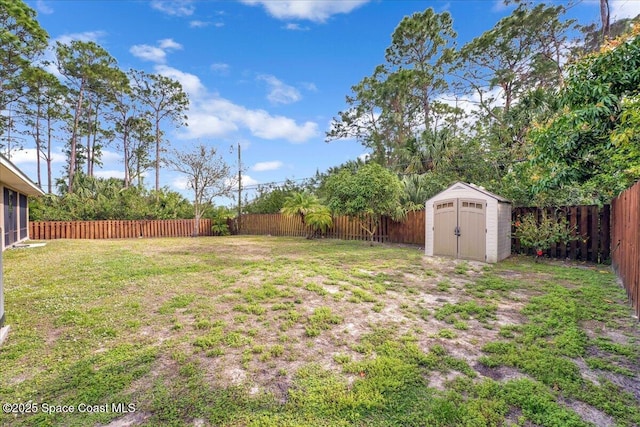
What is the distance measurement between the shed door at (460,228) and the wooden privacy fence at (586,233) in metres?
1.84

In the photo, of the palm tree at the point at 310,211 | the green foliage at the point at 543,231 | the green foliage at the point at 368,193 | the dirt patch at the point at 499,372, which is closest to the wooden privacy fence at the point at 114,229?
the palm tree at the point at 310,211

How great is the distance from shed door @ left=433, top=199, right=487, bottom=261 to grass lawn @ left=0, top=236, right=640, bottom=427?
2418 millimetres

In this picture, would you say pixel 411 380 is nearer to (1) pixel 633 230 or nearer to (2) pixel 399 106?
(1) pixel 633 230

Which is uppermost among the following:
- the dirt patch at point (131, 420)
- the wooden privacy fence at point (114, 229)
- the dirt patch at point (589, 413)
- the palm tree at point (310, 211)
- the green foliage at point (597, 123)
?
the green foliage at point (597, 123)

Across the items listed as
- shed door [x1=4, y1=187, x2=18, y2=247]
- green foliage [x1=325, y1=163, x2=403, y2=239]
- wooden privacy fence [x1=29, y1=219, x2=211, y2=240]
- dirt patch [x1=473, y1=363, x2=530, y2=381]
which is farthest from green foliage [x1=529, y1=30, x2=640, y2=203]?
wooden privacy fence [x1=29, y1=219, x2=211, y2=240]

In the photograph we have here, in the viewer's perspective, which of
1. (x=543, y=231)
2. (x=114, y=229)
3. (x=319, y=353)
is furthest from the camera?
(x=114, y=229)

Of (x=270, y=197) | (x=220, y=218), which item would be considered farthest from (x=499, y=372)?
(x=220, y=218)

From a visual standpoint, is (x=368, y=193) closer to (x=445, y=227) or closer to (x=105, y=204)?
(x=445, y=227)

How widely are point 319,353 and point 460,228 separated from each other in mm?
6484

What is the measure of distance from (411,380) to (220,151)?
17083 millimetres

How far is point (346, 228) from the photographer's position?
1334cm

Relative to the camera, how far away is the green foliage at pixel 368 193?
33.2ft

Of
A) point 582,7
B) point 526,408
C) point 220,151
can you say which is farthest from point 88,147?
point 582,7

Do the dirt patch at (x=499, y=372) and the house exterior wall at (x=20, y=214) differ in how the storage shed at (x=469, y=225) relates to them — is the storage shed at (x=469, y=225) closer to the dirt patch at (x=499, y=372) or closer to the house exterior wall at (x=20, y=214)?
the dirt patch at (x=499, y=372)
